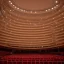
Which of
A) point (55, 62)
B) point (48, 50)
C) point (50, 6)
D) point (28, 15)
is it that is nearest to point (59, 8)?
point (50, 6)

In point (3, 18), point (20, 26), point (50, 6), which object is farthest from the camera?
point (20, 26)

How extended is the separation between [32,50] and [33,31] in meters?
1.13

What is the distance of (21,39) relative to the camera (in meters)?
6.92

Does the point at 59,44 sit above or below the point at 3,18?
below

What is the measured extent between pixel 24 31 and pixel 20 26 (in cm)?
40

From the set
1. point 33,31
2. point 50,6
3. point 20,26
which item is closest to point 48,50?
point 33,31

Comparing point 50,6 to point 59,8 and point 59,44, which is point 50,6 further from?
point 59,44

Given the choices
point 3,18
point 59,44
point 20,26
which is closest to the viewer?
point 3,18

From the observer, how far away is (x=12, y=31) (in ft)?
21.0

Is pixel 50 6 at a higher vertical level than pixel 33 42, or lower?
higher

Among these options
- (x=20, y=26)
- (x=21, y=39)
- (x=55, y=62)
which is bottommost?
(x=55, y=62)

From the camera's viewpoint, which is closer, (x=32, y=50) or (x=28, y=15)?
(x=28, y=15)

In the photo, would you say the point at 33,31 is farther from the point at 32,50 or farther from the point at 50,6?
the point at 50,6

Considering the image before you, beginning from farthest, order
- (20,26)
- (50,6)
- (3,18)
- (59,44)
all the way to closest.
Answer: (59,44) < (20,26) < (3,18) < (50,6)
